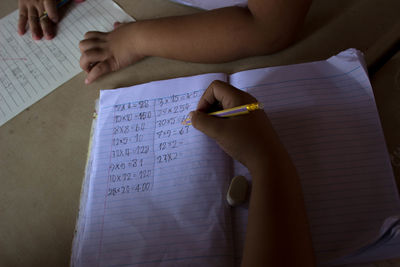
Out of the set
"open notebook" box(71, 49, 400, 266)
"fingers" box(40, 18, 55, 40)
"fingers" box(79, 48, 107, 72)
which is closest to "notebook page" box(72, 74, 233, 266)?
"open notebook" box(71, 49, 400, 266)

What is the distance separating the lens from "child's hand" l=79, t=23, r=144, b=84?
2.05 ft

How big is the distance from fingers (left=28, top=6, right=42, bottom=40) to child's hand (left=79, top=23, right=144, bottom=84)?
6.2 inches

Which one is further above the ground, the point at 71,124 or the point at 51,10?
the point at 51,10

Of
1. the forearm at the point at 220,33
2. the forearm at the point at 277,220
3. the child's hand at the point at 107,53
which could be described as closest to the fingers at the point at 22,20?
the child's hand at the point at 107,53

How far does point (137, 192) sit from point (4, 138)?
0.37m

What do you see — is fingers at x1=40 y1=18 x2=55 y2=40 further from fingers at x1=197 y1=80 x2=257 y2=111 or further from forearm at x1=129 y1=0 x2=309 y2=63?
fingers at x1=197 y1=80 x2=257 y2=111

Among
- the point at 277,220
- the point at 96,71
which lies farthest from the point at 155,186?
the point at 96,71

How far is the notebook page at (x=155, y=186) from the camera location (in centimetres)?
44

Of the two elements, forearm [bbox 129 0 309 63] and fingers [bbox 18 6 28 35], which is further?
fingers [bbox 18 6 28 35]

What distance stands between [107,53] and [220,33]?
302 millimetres

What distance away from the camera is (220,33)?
0.58 m

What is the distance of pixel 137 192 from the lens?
485 mm

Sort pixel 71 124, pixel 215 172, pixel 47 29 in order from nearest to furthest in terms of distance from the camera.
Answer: pixel 215 172 < pixel 71 124 < pixel 47 29

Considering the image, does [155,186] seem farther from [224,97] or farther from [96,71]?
[96,71]
